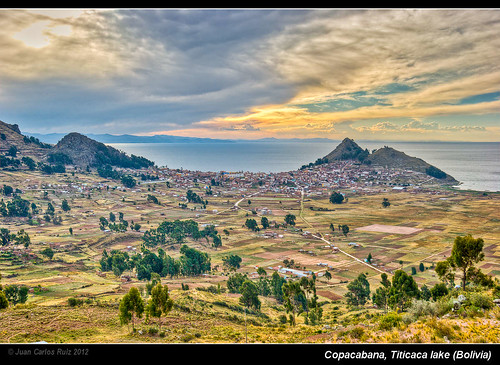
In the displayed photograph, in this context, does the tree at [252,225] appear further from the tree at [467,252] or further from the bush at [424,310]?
the bush at [424,310]

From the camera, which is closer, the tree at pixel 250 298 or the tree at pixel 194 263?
the tree at pixel 250 298

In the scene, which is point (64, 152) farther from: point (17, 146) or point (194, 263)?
point (194, 263)

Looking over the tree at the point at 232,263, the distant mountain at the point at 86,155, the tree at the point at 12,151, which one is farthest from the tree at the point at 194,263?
the distant mountain at the point at 86,155

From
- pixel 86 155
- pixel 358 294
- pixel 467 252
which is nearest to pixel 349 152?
pixel 86 155

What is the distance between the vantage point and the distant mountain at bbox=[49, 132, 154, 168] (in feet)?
274

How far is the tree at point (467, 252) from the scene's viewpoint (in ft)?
28.4

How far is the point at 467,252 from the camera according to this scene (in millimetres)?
8766

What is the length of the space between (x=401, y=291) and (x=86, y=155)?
9466cm

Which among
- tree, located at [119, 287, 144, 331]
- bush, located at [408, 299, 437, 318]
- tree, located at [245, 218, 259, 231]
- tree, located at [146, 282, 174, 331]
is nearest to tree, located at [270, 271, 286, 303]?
tree, located at [146, 282, 174, 331]

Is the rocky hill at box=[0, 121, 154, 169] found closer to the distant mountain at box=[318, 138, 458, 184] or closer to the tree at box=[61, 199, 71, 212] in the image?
the tree at box=[61, 199, 71, 212]

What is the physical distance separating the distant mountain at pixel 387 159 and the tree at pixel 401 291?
2805 inches
